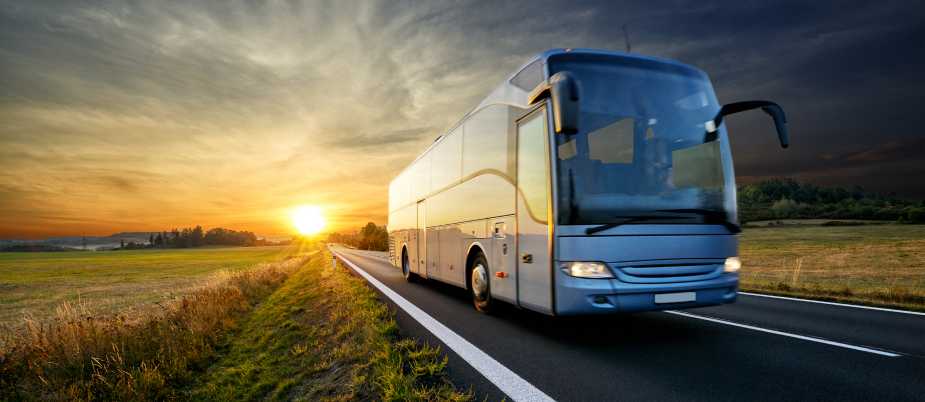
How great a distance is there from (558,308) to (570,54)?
294 centimetres

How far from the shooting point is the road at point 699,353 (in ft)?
11.2

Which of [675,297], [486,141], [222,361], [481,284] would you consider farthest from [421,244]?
[675,297]

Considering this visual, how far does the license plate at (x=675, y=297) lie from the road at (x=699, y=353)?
0.51 meters

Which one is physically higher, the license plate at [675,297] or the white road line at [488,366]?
the license plate at [675,297]

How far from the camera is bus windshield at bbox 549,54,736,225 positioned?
Result: 457 cm

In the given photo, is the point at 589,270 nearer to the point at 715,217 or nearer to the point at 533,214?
the point at 533,214

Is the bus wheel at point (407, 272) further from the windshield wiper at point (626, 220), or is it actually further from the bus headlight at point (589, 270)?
the windshield wiper at point (626, 220)

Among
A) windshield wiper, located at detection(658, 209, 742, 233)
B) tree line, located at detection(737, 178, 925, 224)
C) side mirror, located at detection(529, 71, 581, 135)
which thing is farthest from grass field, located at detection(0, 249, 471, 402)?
tree line, located at detection(737, 178, 925, 224)

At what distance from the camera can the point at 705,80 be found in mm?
5449

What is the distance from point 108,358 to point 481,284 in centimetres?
532

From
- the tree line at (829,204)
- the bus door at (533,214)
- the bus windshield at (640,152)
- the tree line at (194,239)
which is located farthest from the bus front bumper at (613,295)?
the tree line at (194,239)

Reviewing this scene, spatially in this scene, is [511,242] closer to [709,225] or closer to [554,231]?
[554,231]

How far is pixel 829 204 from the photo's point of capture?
8012 cm

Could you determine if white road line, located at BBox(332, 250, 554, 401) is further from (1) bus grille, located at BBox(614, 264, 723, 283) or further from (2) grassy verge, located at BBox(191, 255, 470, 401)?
(1) bus grille, located at BBox(614, 264, 723, 283)
